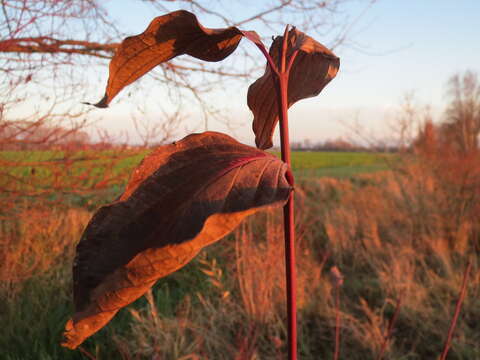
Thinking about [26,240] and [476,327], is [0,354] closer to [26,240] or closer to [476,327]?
[26,240]

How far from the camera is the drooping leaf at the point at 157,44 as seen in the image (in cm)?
30

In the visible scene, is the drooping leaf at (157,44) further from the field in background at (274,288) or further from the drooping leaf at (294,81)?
the field in background at (274,288)

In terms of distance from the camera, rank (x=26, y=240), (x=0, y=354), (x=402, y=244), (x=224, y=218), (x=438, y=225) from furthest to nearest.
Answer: (x=438, y=225) → (x=402, y=244) → (x=26, y=240) → (x=0, y=354) → (x=224, y=218)

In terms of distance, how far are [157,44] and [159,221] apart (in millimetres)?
149

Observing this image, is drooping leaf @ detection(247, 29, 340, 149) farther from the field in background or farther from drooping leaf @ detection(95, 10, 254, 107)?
the field in background

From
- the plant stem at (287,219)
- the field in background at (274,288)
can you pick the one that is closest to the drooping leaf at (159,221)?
the plant stem at (287,219)

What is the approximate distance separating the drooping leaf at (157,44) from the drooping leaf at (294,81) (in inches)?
2.4

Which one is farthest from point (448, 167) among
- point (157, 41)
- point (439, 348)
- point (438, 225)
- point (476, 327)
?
point (157, 41)

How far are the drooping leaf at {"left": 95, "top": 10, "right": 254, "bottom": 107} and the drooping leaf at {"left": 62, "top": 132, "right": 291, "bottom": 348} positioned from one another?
7 cm

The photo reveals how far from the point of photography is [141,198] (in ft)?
0.89

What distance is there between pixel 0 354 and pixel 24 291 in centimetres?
52

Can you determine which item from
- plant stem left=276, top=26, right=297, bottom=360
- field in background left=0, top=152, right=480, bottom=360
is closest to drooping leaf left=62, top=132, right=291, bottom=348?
plant stem left=276, top=26, right=297, bottom=360

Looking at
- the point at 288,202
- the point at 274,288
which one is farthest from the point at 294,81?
the point at 274,288

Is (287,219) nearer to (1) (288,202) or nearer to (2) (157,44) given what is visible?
(1) (288,202)
